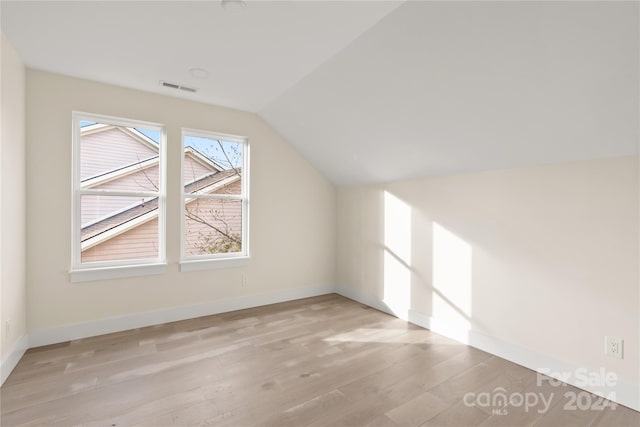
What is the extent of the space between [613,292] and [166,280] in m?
3.97

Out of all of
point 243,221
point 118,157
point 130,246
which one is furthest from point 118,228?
point 243,221

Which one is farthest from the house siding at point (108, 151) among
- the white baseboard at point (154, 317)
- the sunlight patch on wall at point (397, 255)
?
the sunlight patch on wall at point (397, 255)

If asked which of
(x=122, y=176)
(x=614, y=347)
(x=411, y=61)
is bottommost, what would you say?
(x=614, y=347)

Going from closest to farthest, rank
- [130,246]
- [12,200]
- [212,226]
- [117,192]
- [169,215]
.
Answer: [12,200] → [117,192] → [130,246] → [169,215] → [212,226]

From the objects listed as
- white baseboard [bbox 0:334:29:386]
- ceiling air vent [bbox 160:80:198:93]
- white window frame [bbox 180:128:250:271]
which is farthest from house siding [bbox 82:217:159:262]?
ceiling air vent [bbox 160:80:198:93]

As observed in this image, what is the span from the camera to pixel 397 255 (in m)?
3.79

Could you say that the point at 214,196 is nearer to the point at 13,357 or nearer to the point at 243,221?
the point at 243,221

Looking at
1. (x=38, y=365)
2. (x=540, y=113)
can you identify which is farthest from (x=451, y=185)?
(x=38, y=365)

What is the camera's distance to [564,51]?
1.73m

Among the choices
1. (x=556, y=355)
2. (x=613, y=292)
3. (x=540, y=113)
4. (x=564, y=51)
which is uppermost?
(x=564, y=51)

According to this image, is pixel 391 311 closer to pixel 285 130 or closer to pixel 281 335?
pixel 281 335

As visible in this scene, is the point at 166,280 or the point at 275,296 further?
the point at 275,296

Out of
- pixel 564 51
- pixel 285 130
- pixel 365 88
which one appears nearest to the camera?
pixel 564 51

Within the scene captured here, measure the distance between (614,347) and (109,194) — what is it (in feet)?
14.6
